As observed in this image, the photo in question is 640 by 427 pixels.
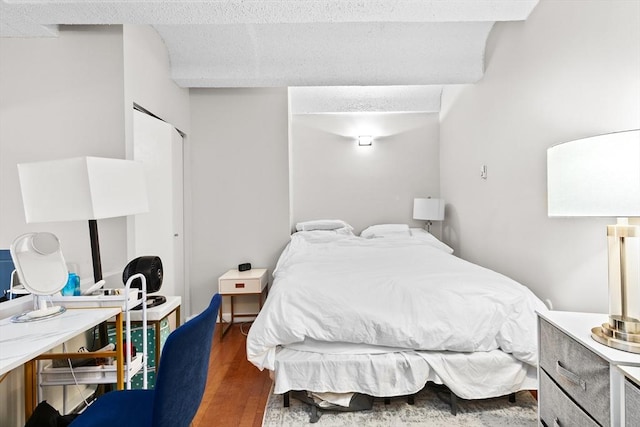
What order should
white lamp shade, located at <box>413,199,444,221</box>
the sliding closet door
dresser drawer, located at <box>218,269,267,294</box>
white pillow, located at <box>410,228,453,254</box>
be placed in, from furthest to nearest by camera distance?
white lamp shade, located at <box>413,199,444,221</box> < white pillow, located at <box>410,228,453,254</box> < dresser drawer, located at <box>218,269,267,294</box> < the sliding closet door

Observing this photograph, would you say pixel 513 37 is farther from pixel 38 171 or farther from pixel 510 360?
pixel 38 171

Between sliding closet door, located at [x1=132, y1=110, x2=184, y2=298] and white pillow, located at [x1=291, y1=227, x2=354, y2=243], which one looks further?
white pillow, located at [x1=291, y1=227, x2=354, y2=243]

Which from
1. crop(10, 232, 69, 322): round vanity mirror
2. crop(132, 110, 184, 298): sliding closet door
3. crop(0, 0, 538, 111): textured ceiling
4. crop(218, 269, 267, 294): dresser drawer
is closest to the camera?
crop(10, 232, 69, 322): round vanity mirror

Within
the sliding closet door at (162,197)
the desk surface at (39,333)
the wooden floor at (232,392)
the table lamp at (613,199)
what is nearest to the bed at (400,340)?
the wooden floor at (232,392)

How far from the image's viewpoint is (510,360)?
185 centimetres

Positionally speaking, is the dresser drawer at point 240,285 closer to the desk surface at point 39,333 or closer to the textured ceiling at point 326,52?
the desk surface at point 39,333

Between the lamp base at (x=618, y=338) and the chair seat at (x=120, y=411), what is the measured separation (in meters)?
1.53

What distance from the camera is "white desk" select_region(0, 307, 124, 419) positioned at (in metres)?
1.01

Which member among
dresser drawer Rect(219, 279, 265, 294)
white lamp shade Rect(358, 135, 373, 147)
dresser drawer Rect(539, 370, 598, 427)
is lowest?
dresser drawer Rect(539, 370, 598, 427)

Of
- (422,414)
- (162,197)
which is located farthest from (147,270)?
(422,414)

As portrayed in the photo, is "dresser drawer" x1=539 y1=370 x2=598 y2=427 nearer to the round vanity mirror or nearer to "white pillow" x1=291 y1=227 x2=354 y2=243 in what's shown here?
the round vanity mirror

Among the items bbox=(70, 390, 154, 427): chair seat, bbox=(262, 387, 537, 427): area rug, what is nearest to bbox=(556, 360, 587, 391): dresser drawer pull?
bbox=(262, 387, 537, 427): area rug

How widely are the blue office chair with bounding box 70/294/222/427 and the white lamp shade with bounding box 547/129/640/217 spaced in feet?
4.17

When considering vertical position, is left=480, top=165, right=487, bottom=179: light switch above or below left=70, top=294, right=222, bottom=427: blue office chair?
above
